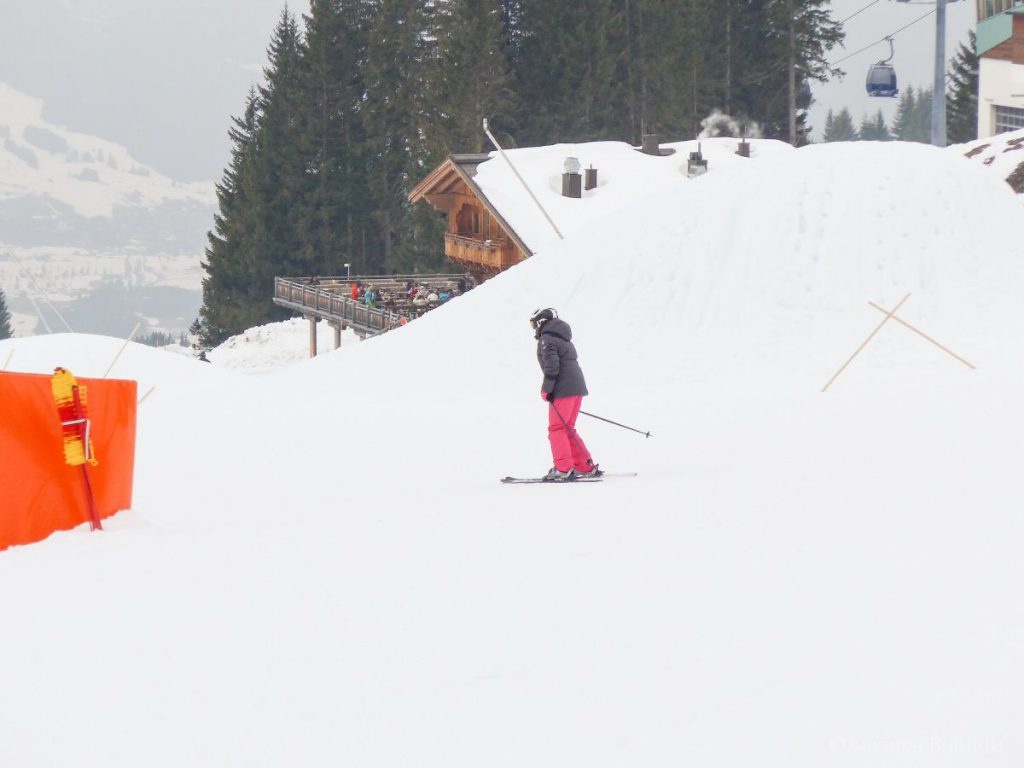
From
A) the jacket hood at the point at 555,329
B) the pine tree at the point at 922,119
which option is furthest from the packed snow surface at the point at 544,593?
the pine tree at the point at 922,119

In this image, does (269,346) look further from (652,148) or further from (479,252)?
(652,148)

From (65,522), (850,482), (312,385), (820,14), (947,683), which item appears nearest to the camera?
(947,683)

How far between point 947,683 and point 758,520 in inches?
140

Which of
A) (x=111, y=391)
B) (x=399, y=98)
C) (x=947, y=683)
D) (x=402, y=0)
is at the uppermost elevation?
(x=402, y=0)

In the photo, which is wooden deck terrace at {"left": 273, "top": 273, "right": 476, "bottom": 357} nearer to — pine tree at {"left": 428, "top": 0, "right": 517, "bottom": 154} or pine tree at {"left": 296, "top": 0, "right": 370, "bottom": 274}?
pine tree at {"left": 428, "top": 0, "right": 517, "bottom": 154}

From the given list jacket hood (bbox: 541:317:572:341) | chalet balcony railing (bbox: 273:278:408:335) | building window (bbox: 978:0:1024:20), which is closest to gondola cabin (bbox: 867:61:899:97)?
building window (bbox: 978:0:1024:20)

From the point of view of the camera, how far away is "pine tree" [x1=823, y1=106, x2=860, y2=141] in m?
157

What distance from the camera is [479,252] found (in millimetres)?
43844

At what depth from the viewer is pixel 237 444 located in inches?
682

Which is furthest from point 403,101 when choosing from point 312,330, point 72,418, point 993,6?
point 72,418

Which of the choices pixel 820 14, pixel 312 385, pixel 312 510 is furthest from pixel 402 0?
pixel 312 510

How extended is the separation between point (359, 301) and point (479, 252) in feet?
14.2

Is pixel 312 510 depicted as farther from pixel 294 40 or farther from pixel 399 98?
pixel 294 40

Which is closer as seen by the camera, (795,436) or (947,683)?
(947,683)
